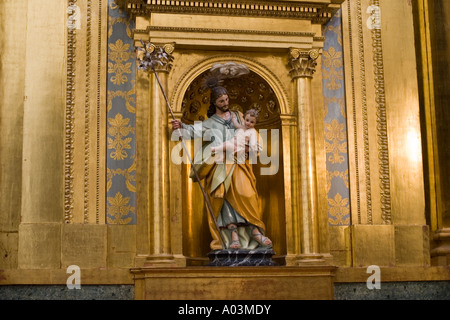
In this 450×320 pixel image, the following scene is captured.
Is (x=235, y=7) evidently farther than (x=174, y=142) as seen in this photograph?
Yes

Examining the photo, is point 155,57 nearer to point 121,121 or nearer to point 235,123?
point 121,121

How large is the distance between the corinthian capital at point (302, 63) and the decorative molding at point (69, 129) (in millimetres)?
2302

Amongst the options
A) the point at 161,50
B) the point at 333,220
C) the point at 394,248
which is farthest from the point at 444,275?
the point at 161,50

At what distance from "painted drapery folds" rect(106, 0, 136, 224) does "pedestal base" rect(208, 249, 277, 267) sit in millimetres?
965

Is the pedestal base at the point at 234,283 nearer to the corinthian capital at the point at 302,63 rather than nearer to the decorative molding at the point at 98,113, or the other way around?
the decorative molding at the point at 98,113

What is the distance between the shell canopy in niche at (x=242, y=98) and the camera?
859 centimetres

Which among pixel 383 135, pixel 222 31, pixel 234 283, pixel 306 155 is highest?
pixel 222 31

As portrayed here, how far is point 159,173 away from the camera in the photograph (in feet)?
26.5

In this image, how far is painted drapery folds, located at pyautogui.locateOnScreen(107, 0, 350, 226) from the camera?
8320 millimetres

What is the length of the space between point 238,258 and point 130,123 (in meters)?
1.83

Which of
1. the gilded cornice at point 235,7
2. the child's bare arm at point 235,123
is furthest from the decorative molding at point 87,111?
the child's bare arm at point 235,123

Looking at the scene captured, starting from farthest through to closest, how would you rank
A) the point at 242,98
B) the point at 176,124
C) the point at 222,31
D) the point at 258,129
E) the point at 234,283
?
the point at 242,98 → the point at 258,129 → the point at 222,31 → the point at 176,124 → the point at 234,283

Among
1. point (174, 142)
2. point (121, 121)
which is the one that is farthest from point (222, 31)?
point (121, 121)
